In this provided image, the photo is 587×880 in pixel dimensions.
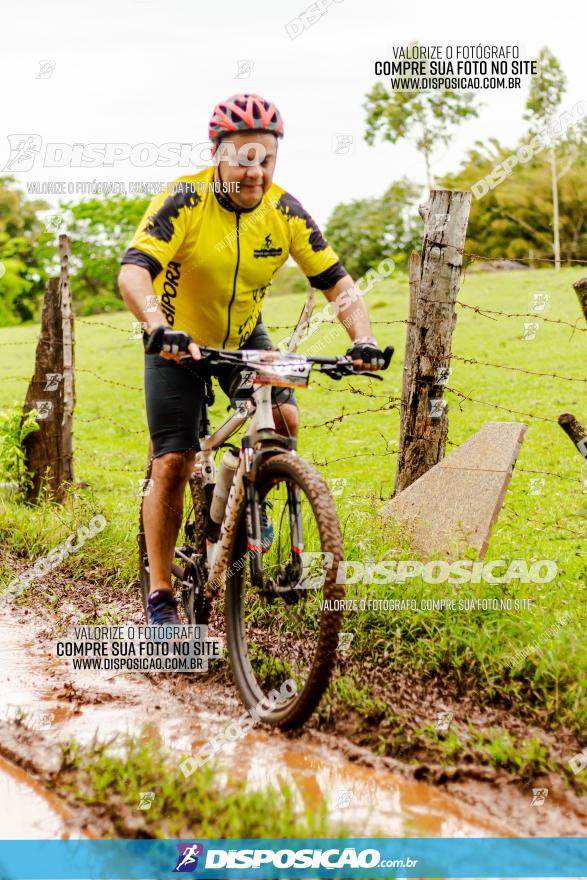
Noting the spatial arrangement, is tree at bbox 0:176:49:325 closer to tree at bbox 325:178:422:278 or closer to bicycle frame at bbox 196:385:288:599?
tree at bbox 325:178:422:278

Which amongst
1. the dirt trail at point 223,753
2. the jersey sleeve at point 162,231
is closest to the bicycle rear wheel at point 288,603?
the dirt trail at point 223,753

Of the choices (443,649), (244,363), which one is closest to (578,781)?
(443,649)

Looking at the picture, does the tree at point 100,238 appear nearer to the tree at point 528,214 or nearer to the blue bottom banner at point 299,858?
the tree at point 528,214

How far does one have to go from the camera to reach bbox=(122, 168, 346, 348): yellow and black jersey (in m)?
4.02

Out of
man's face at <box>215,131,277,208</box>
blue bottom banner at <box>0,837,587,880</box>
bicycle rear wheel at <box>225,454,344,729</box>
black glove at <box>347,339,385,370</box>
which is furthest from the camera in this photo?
man's face at <box>215,131,277,208</box>

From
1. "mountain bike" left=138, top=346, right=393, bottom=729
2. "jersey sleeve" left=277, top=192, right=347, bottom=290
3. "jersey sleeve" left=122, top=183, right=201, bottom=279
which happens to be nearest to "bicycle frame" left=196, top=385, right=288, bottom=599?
"mountain bike" left=138, top=346, right=393, bottom=729

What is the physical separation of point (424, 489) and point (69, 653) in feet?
6.82

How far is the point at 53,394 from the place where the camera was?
7586mm

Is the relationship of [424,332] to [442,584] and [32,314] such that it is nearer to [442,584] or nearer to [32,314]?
[442,584]

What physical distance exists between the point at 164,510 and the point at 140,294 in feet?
3.70

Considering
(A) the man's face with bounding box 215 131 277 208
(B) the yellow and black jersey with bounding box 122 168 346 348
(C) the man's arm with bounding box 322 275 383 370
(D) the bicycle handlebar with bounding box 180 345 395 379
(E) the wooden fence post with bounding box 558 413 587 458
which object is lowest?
(E) the wooden fence post with bounding box 558 413 587 458

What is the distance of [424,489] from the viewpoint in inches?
202

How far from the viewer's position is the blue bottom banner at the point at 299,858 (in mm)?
2807

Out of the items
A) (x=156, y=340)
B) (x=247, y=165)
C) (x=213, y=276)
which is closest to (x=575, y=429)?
(x=213, y=276)
